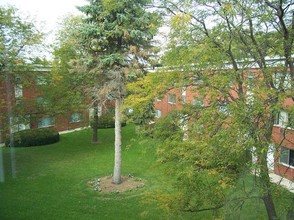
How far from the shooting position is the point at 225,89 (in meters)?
4.11

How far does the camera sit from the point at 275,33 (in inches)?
183

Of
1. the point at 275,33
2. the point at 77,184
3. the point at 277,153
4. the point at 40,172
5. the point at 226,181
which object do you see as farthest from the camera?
the point at 40,172

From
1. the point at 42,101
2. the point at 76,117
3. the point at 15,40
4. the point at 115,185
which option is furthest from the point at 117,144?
the point at 76,117

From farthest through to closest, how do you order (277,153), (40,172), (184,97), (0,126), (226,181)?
(40,172) < (0,126) < (184,97) < (226,181) < (277,153)

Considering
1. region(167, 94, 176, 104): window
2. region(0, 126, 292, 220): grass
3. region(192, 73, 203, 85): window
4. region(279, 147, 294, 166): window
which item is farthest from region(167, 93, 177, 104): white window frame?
region(279, 147, 294, 166): window

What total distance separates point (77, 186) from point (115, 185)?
1.18 metres

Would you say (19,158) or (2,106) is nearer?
(2,106)

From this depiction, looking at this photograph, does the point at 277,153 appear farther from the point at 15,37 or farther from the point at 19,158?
the point at 19,158

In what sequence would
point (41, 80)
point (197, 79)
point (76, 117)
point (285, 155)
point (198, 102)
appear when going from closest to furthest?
point (285, 155) < point (197, 79) < point (198, 102) < point (41, 80) < point (76, 117)

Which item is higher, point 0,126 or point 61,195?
point 0,126

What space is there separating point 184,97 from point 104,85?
12.2 feet

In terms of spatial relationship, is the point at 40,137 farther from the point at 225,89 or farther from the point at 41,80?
the point at 225,89

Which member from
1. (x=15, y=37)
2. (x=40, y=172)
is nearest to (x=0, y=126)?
(x=15, y=37)

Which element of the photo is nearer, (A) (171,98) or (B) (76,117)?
(A) (171,98)
